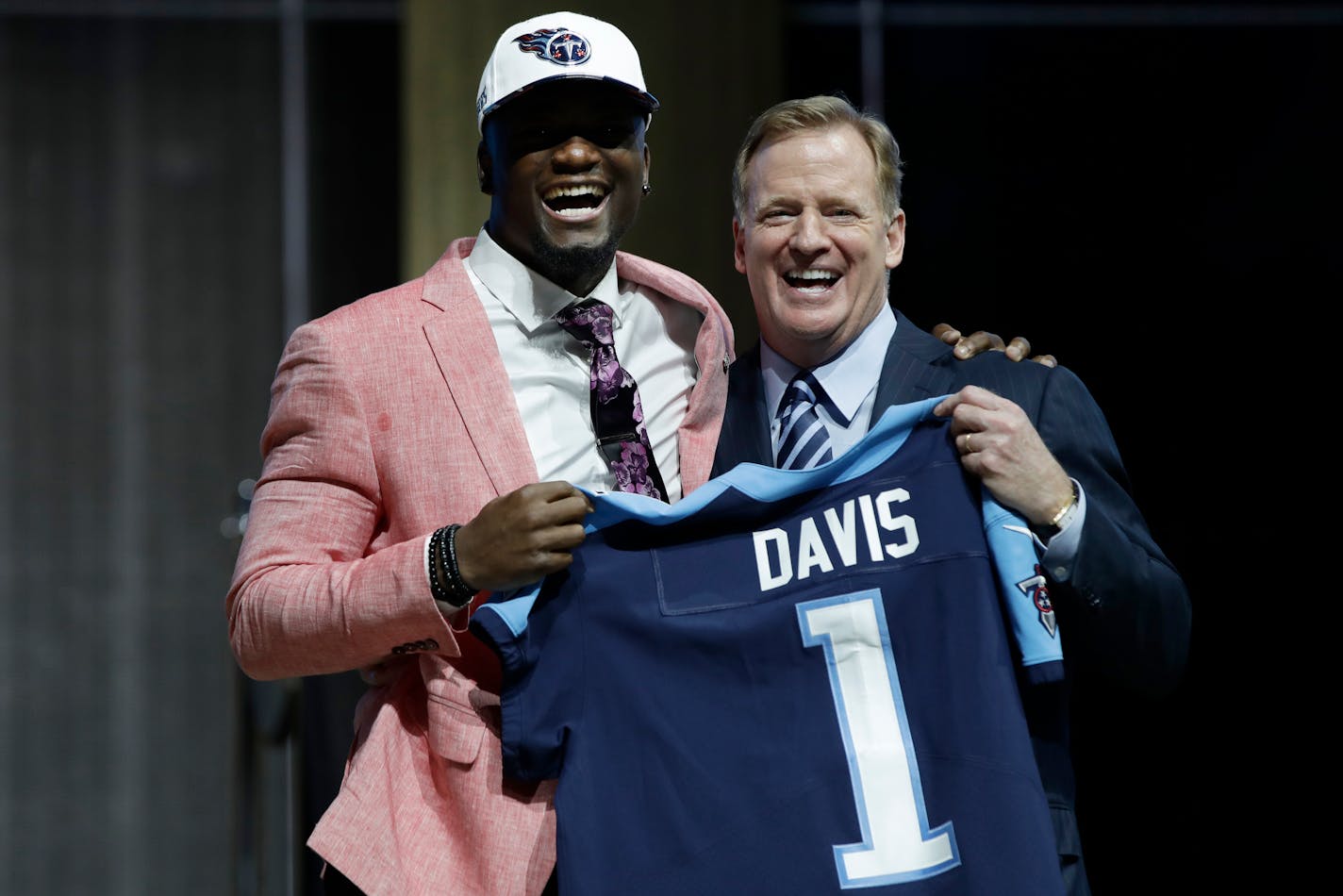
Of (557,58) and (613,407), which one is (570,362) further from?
(557,58)

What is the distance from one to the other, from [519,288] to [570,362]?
11 centimetres

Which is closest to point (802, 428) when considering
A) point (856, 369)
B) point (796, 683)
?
point (856, 369)

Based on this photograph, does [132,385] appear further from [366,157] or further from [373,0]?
[373,0]

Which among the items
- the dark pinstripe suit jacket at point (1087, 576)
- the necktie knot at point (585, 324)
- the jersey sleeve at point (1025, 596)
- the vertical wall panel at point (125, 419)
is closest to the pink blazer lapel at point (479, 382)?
the necktie knot at point (585, 324)

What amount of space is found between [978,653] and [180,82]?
3.93 metres

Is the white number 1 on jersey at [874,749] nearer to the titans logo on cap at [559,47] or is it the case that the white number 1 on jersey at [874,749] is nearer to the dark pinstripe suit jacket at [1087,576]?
the dark pinstripe suit jacket at [1087,576]

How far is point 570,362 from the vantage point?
6.01ft

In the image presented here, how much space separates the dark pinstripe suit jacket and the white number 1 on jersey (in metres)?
0.17

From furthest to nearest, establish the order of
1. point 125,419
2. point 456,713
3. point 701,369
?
point 125,419 < point 701,369 < point 456,713

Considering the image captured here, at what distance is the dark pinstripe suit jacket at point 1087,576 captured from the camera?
1.58 m

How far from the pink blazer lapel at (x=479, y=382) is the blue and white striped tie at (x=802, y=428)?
325 mm

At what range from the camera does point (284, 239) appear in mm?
4645

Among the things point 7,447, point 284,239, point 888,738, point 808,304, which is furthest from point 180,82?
point 888,738

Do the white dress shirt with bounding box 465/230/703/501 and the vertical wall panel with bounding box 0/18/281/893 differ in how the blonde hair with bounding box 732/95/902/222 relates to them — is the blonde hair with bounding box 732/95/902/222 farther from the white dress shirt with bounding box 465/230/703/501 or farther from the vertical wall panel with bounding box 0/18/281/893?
Answer: the vertical wall panel with bounding box 0/18/281/893
